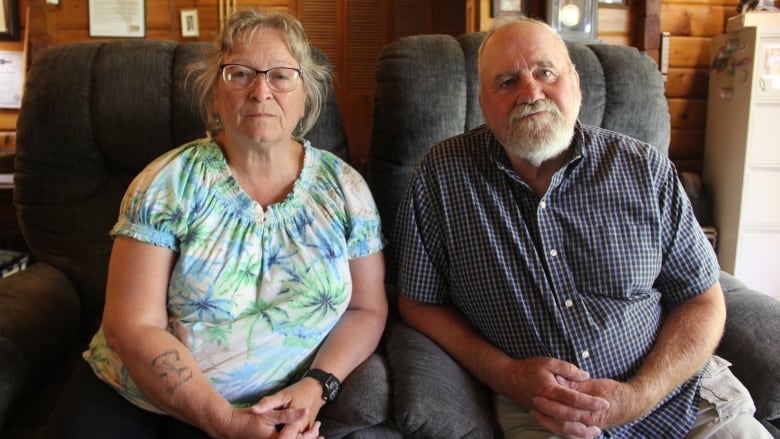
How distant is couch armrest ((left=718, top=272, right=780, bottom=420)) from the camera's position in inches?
46.6

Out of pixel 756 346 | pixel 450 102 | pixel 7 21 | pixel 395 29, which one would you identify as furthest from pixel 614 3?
pixel 7 21

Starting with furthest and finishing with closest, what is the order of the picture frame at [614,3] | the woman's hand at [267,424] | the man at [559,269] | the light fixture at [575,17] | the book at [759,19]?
the picture frame at [614,3], the light fixture at [575,17], the book at [759,19], the man at [559,269], the woman's hand at [267,424]

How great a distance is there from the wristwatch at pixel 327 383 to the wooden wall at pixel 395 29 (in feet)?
7.20

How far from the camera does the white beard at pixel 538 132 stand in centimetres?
121

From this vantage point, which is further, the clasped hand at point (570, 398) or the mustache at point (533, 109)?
the mustache at point (533, 109)

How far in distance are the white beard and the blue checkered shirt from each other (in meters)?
0.05

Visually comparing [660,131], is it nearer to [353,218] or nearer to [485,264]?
[485,264]

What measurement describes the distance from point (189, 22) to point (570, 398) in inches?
126

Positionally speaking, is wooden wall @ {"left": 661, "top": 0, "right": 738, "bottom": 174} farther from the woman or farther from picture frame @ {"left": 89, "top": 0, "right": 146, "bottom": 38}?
picture frame @ {"left": 89, "top": 0, "right": 146, "bottom": 38}

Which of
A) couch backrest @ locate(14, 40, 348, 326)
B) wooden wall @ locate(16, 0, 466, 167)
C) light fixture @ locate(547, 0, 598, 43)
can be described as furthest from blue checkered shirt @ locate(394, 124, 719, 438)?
wooden wall @ locate(16, 0, 466, 167)

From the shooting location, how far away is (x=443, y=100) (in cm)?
156

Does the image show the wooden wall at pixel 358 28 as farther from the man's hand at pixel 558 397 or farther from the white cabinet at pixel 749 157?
the man's hand at pixel 558 397

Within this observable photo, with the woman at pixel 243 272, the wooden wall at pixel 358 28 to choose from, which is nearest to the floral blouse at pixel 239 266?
the woman at pixel 243 272

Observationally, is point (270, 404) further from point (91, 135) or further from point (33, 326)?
point (91, 135)
